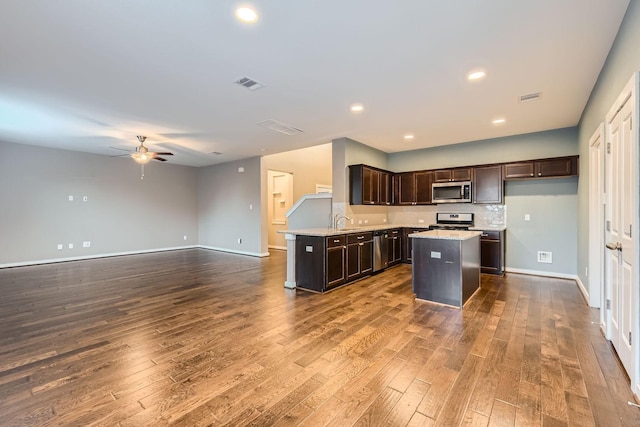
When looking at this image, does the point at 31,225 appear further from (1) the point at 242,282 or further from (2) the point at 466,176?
(2) the point at 466,176

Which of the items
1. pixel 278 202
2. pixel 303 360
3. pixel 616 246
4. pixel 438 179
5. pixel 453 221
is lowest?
pixel 303 360

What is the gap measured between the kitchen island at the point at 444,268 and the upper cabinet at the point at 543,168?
2.16 metres

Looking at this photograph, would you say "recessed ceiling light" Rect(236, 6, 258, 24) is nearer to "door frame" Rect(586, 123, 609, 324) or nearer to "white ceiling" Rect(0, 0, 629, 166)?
"white ceiling" Rect(0, 0, 629, 166)

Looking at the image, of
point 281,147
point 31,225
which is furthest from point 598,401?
point 31,225

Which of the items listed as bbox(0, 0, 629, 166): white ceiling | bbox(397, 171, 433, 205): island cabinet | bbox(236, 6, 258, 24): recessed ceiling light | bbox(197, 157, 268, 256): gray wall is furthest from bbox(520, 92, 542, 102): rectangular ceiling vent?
bbox(197, 157, 268, 256): gray wall

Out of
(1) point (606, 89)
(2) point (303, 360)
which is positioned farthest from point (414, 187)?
(2) point (303, 360)

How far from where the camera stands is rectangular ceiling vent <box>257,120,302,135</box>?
16.1 ft

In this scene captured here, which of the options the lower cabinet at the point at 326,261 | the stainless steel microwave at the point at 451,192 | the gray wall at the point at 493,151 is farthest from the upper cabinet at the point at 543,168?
the lower cabinet at the point at 326,261

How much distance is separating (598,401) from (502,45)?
2816mm

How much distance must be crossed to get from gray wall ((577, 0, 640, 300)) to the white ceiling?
118 mm

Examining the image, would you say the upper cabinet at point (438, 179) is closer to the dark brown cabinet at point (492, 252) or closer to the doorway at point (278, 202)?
the dark brown cabinet at point (492, 252)

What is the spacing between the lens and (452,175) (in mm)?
6133

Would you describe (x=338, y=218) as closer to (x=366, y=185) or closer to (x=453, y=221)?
(x=366, y=185)

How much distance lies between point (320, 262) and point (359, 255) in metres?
1.01
